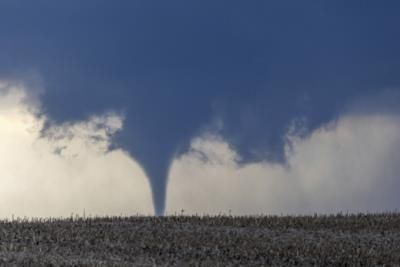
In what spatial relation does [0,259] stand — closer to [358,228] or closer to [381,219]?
[358,228]

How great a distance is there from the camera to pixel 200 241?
92.7ft

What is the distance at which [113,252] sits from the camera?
85.8ft

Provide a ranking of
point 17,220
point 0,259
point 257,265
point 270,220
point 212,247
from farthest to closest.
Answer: point 270,220, point 17,220, point 212,247, point 257,265, point 0,259

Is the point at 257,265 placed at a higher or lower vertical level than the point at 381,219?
lower

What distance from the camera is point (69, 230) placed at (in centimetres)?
2966

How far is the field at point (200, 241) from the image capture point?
25.2 metres

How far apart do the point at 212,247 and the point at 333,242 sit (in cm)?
416

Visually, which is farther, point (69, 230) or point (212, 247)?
point (69, 230)

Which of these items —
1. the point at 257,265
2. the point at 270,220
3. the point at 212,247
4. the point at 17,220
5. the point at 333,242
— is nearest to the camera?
the point at 257,265

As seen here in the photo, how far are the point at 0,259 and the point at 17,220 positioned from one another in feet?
28.9

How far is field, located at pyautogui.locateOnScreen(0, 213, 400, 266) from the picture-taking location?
25172 millimetres

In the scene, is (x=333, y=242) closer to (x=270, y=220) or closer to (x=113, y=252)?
(x=270, y=220)

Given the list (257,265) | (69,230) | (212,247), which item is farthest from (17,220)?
(257,265)

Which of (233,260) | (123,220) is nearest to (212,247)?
(233,260)
